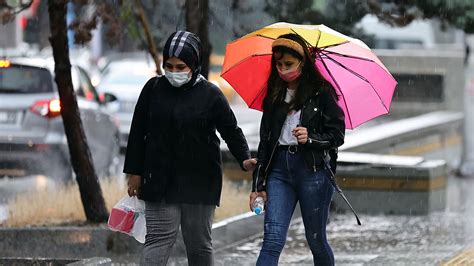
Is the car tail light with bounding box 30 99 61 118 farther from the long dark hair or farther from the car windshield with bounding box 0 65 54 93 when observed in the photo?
the long dark hair

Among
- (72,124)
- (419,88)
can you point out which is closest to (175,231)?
(72,124)

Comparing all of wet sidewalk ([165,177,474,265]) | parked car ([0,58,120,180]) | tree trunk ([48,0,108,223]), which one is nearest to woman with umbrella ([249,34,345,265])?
wet sidewalk ([165,177,474,265])

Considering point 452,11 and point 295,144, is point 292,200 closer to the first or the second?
point 295,144

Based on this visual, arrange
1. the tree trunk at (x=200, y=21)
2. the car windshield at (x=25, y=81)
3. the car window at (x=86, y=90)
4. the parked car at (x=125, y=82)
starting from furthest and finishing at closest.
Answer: the parked car at (x=125, y=82)
the car window at (x=86, y=90)
the car windshield at (x=25, y=81)
the tree trunk at (x=200, y=21)

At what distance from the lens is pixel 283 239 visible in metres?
7.14

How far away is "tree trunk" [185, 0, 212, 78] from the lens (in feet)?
37.6

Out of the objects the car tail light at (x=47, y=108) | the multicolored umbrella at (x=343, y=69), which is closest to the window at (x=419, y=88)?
the car tail light at (x=47, y=108)

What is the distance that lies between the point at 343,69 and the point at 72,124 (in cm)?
402

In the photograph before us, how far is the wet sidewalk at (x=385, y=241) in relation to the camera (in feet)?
32.7

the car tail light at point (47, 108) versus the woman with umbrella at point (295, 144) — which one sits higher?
the woman with umbrella at point (295, 144)

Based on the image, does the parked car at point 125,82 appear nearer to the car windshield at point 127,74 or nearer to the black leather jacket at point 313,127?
the car windshield at point 127,74

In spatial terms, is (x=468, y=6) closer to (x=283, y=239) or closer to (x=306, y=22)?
(x=306, y=22)

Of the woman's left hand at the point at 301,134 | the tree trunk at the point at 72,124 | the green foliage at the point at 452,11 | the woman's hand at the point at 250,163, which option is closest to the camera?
the woman's left hand at the point at 301,134

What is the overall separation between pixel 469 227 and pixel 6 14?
488 centimetres
